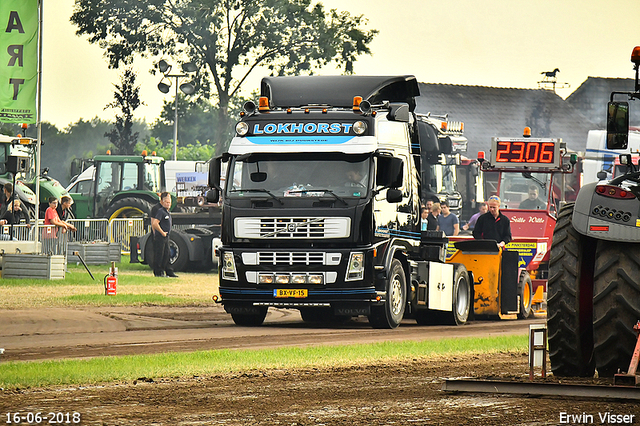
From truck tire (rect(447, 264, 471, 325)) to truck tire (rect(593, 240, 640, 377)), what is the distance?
11.0m

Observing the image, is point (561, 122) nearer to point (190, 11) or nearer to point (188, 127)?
point (190, 11)

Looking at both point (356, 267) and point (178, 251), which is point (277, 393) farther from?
point (178, 251)

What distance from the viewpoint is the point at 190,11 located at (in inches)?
2253

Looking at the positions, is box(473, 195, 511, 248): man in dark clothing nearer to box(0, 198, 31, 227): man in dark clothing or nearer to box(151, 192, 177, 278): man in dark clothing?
box(151, 192, 177, 278): man in dark clothing

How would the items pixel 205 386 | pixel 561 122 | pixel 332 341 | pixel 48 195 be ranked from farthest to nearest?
pixel 561 122 → pixel 48 195 → pixel 332 341 → pixel 205 386

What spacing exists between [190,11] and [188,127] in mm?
78046

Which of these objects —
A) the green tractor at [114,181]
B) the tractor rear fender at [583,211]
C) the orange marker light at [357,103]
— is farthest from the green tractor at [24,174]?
the tractor rear fender at [583,211]

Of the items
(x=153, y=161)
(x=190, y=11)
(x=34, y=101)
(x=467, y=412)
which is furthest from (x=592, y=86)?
(x=467, y=412)

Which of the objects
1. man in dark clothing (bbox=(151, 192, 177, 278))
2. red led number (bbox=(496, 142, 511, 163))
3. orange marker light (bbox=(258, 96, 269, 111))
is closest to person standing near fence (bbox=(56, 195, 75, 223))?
man in dark clothing (bbox=(151, 192, 177, 278))

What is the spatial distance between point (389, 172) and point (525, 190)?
10.6 meters

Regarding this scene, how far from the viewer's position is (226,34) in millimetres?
58656

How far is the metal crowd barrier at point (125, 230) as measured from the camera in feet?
118

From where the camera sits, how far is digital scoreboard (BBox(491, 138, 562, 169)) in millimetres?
26781

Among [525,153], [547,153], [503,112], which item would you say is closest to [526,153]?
[525,153]
